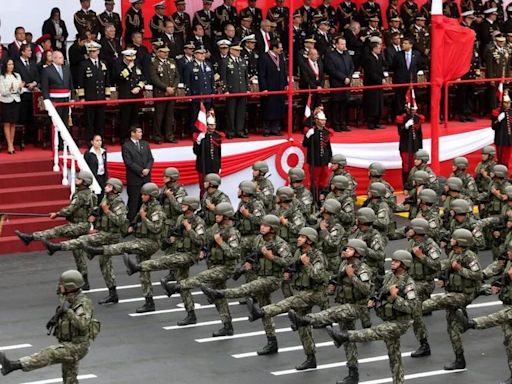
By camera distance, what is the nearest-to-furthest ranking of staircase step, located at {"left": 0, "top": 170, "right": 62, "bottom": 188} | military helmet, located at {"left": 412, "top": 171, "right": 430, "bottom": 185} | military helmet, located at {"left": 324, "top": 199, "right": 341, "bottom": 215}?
military helmet, located at {"left": 324, "top": 199, "right": 341, "bottom": 215}
military helmet, located at {"left": 412, "top": 171, "right": 430, "bottom": 185}
staircase step, located at {"left": 0, "top": 170, "right": 62, "bottom": 188}

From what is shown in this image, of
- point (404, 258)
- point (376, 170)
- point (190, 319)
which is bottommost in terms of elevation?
point (190, 319)

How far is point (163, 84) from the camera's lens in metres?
32.6

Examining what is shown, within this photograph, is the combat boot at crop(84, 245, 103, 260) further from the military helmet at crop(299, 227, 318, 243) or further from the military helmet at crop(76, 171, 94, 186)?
the military helmet at crop(299, 227, 318, 243)

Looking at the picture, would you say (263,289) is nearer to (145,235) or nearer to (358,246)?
(358,246)

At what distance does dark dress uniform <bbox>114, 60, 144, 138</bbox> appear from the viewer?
32219mm

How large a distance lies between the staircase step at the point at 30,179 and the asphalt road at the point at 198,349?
3.56m

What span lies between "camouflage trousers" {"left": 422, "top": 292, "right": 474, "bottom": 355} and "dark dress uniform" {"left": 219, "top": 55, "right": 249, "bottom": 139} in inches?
460

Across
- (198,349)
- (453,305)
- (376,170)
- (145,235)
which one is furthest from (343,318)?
(376,170)

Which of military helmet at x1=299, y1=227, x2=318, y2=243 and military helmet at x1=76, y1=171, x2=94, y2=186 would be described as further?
military helmet at x1=76, y1=171, x2=94, y2=186

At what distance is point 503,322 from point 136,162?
11083 mm

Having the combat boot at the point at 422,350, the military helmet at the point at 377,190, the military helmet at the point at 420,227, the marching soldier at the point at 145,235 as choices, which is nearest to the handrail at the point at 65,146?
the marching soldier at the point at 145,235

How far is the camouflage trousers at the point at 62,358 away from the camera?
19953mm

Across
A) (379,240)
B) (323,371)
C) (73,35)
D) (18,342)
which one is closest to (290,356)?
(323,371)

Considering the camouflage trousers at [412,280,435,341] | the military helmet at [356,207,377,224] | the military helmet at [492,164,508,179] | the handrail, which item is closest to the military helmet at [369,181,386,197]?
the military helmet at [356,207,377,224]
